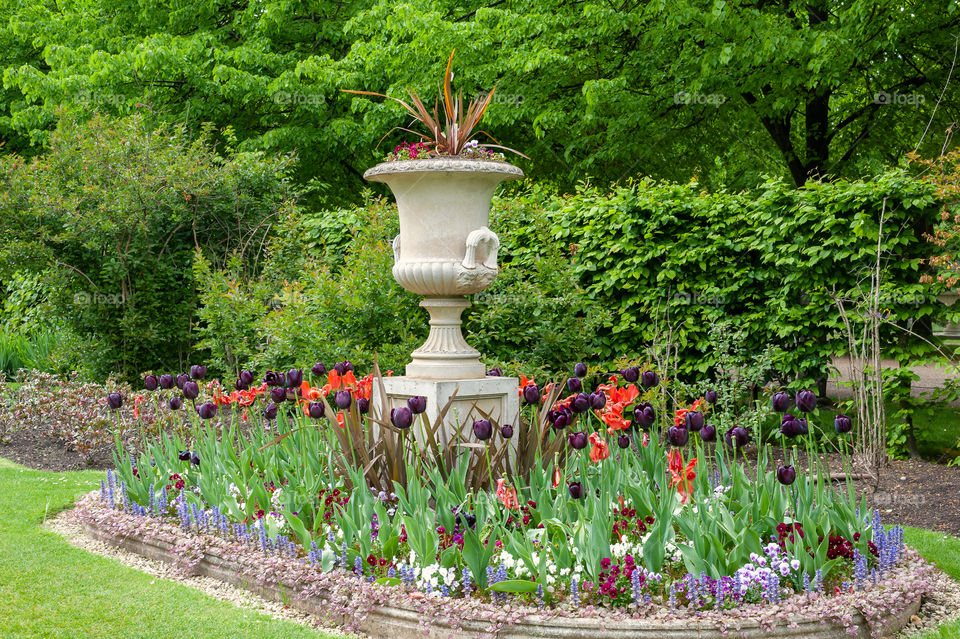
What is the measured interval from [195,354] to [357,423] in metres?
7.47

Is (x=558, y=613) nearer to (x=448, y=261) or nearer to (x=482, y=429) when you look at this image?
(x=482, y=429)

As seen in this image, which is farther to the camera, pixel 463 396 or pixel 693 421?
pixel 463 396

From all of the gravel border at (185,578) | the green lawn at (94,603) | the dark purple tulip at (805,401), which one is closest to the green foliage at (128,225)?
the gravel border at (185,578)

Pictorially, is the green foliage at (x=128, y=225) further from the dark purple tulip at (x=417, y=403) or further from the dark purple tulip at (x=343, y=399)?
the dark purple tulip at (x=417, y=403)

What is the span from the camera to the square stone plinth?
5309mm

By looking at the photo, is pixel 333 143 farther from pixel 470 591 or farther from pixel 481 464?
pixel 470 591

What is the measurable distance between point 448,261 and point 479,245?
218mm

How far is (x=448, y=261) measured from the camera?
5.50 metres

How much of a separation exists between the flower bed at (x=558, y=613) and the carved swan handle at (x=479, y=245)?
2.08 metres

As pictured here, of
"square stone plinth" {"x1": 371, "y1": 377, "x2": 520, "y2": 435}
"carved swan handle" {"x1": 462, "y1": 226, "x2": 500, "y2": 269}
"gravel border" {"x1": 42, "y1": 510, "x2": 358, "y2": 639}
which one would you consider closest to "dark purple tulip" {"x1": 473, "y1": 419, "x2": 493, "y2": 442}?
"square stone plinth" {"x1": 371, "y1": 377, "x2": 520, "y2": 435}

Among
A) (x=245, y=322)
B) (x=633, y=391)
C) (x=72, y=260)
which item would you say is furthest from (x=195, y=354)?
(x=633, y=391)

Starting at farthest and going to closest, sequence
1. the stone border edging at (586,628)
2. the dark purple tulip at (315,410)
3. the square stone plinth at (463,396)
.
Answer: the square stone plinth at (463,396), the dark purple tulip at (315,410), the stone border edging at (586,628)

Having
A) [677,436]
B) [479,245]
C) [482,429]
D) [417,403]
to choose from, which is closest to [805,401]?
[677,436]

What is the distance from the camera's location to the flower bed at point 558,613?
353 cm
